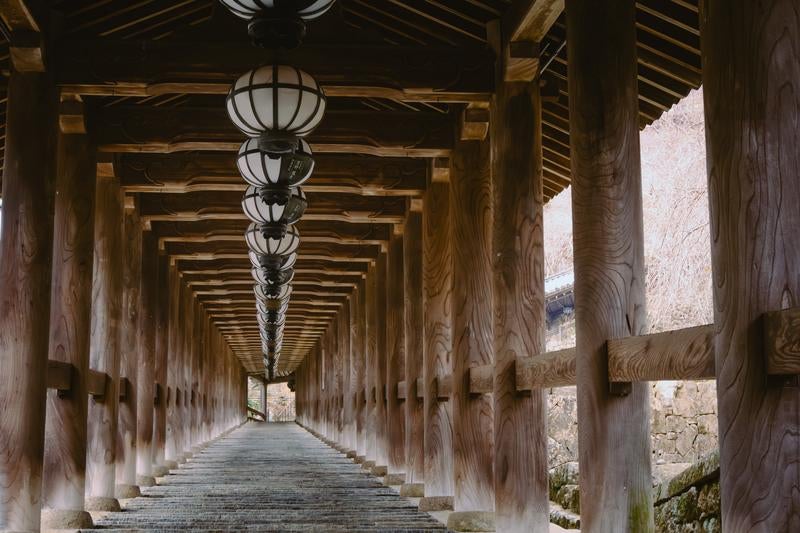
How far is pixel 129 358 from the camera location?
38.3 feet

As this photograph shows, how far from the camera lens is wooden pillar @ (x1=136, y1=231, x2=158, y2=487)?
13320 mm

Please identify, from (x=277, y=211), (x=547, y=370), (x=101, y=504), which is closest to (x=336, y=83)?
(x=277, y=211)

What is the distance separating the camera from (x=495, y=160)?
7.56 metres

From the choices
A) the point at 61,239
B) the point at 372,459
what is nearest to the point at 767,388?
the point at 61,239

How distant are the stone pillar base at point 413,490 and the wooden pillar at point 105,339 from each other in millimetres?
3085

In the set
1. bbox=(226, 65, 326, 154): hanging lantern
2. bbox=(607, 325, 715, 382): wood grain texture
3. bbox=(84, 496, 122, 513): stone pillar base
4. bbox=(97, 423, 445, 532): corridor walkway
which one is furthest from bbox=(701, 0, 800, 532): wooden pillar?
bbox=(84, 496, 122, 513): stone pillar base

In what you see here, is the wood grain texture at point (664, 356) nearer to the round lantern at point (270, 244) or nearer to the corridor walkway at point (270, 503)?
the corridor walkway at point (270, 503)

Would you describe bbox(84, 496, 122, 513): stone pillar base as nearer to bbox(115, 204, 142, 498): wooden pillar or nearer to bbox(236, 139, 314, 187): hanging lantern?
bbox(115, 204, 142, 498): wooden pillar

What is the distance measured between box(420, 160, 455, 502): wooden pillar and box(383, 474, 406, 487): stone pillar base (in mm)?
2396

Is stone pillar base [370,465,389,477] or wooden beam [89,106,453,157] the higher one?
wooden beam [89,106,453,157]

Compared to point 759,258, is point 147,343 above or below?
above

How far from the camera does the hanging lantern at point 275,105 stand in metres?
5.71

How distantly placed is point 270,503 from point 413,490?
2001mm

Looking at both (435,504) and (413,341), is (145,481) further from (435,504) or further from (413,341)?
(435,504)
